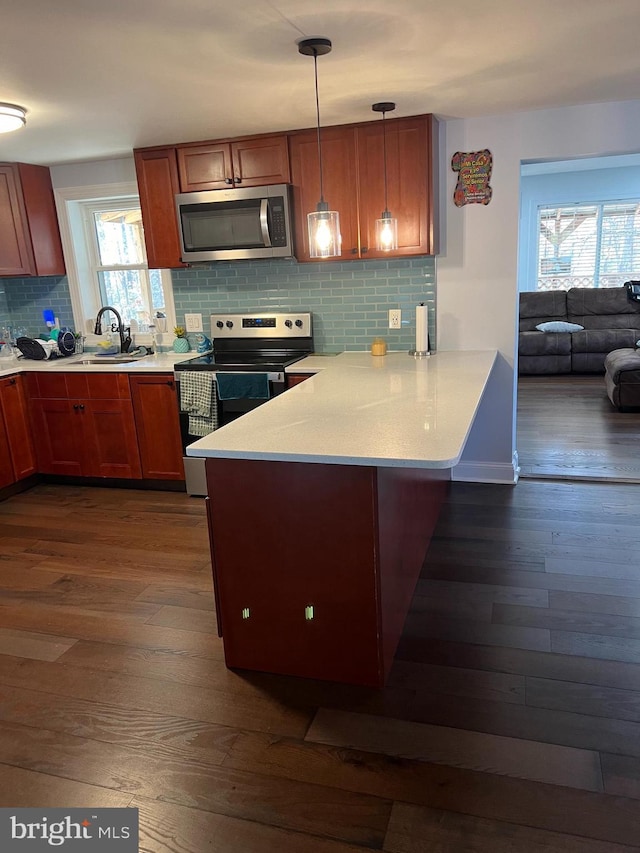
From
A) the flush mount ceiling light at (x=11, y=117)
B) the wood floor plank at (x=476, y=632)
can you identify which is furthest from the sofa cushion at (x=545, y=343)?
the flush mount ceiling light at (x=11, y=117)

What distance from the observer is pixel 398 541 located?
7.58 ft

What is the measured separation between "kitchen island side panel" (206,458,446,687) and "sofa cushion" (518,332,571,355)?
19.0ft

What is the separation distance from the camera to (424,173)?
3504 millimetres

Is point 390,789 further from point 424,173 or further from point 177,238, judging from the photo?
point 177,238

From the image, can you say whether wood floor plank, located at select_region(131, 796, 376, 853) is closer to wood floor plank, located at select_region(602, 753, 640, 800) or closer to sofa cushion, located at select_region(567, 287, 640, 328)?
wood floor plank, located at select_region(602, 753, 640, 800)

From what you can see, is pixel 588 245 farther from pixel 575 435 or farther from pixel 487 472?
pixel 487 472

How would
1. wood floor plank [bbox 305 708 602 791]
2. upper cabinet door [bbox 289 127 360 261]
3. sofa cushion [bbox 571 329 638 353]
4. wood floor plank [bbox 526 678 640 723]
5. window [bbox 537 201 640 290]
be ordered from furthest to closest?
window [bbox 537 201 640 290] < sofa cushion [bbox 571 329 638 353] < upper cabinet door [bbox 289 127 360 261] < wood floor plank [bbox 526 678 640 723] < wood floor plank [bbox 305 708 602 791]

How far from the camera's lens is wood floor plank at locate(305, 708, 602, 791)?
1.72m

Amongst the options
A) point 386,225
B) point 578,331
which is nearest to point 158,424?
point 386,225

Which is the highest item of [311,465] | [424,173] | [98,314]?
[424,173]

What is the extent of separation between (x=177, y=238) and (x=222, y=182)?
473mm

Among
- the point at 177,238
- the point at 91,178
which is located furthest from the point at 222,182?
the point at 91,178

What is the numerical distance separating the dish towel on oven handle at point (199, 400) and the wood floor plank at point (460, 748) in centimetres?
219

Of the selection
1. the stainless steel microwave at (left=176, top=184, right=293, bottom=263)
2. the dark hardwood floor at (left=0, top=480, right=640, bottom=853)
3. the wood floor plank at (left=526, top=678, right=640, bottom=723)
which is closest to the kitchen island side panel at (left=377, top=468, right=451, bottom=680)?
the dark hardwood floor at (left=0, top=480, right=640, bottom=853)
